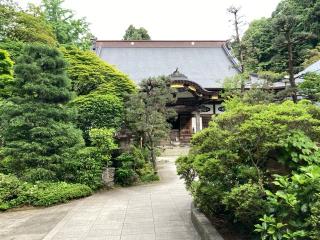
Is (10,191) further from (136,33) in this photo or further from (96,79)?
(136,33)

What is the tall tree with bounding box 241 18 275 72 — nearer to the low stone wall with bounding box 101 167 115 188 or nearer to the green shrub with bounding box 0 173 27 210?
the low stone wall with bounding box 101 167 115 188

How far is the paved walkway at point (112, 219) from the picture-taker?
223 inches

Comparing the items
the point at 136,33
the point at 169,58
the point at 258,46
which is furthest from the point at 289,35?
the point at 136,33

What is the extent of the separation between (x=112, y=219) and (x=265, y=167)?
12.4ft

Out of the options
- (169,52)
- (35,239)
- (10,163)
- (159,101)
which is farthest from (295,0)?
(35,239)

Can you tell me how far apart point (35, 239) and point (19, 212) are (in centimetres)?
301

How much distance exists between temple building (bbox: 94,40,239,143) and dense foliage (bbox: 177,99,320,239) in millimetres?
16676

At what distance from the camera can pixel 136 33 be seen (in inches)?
1913

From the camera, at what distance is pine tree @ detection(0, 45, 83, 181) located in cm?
941

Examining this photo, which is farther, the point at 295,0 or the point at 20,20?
the point at 295,0

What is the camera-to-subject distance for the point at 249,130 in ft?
12.8

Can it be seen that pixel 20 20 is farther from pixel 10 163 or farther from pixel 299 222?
pixel 299 222

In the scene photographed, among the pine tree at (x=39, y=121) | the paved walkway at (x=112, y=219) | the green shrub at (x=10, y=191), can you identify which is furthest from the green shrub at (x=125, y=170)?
the green shrub at (x=10, y=191)

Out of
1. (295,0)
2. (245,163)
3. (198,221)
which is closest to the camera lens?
(245,163)
